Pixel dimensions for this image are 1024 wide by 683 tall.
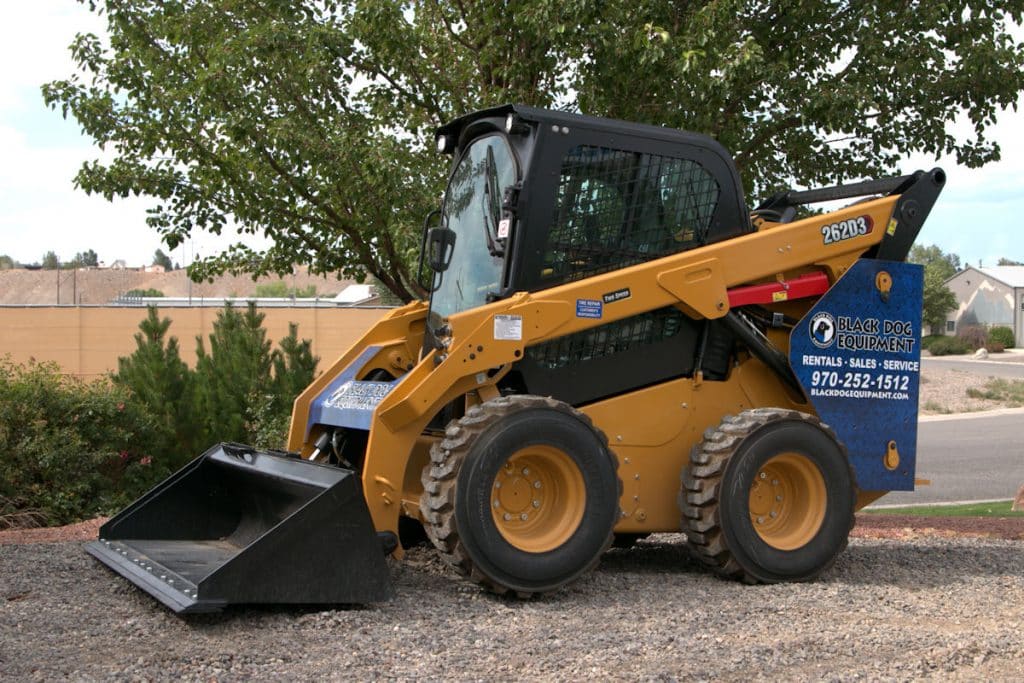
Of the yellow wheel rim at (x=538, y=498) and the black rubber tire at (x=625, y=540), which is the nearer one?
the yellow wheel rim at (x=538, y=498)

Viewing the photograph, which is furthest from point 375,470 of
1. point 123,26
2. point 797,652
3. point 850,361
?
point 123,26

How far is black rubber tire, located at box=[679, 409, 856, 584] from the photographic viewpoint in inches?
277

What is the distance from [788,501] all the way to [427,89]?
5.40 m

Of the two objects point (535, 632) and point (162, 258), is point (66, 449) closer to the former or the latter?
point (535, 632)

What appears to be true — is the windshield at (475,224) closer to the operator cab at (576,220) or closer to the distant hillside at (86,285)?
the operator cab at (576,220)

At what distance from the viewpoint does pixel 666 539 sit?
9.23 metres

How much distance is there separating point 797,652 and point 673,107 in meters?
6.23

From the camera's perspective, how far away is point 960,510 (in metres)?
13.7

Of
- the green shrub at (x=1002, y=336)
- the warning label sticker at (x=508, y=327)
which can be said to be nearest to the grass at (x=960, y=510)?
the warning label sticker at (x=508, y=327)

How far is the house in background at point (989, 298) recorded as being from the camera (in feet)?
240

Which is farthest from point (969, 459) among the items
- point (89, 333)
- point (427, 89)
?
point (89, 333)

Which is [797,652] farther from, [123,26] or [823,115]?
[123,26]

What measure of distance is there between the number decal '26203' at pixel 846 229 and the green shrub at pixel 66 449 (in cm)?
770

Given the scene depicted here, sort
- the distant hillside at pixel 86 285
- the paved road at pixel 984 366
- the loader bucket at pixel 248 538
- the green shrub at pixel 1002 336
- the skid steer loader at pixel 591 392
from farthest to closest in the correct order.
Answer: the distant hillside at pixel 86 285 < the green shrub at pixel 1002 336 < the paved road at pixel 984 366 < the skid steer loader at pixel 591 392 < the loader bucket at pixel 248 538
